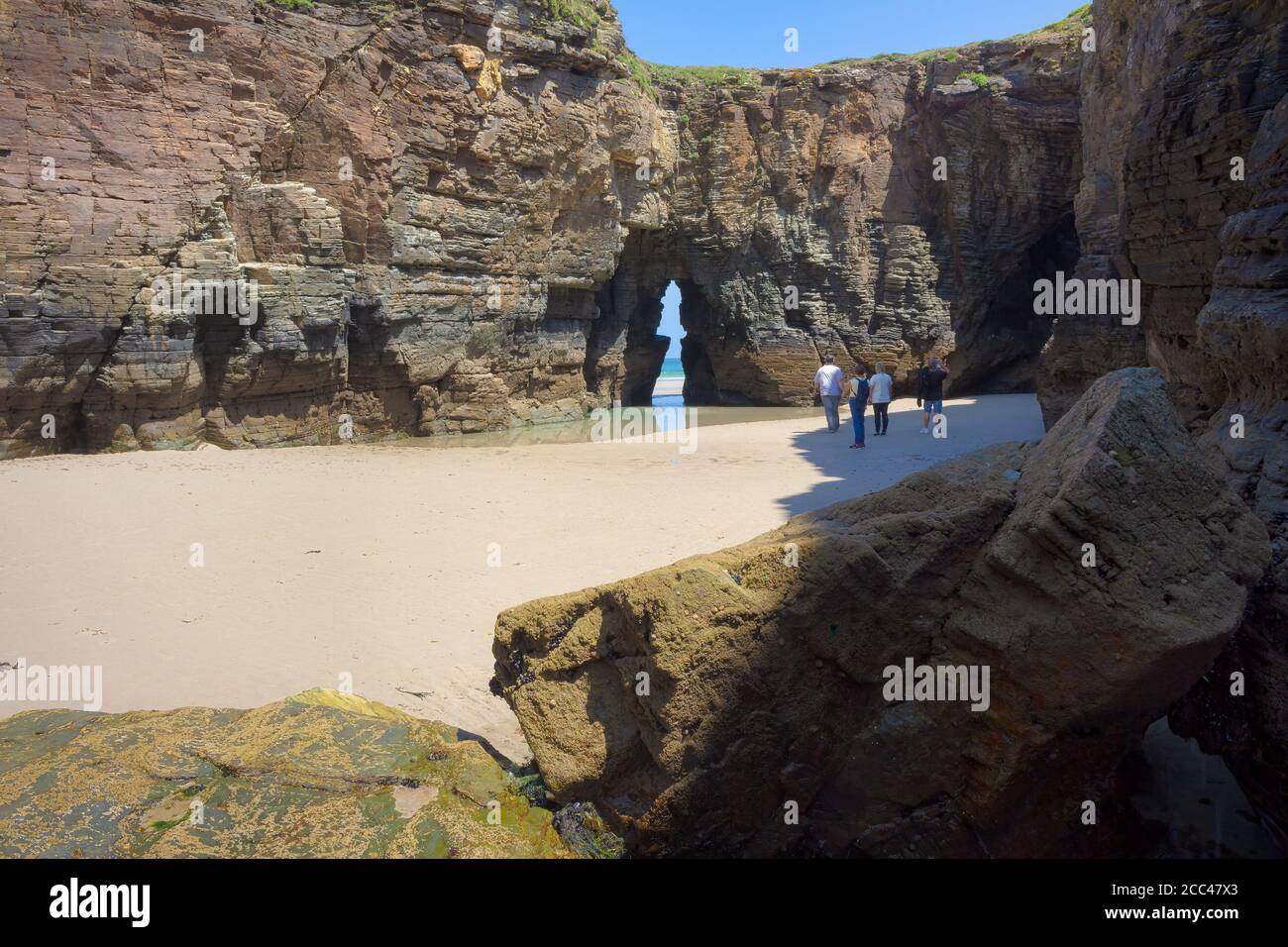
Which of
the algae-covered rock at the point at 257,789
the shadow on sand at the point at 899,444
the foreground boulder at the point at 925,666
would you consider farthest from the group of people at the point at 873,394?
the algae-covered rock at the point at 257,789

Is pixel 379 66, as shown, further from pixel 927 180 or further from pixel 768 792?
pixel 768 792

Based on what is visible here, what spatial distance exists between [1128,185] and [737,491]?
5904 mm

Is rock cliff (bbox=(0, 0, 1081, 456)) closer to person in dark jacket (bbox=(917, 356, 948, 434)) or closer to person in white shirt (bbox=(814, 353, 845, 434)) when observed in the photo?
person in white shirt (bbox=(814, 353, 845, 434))

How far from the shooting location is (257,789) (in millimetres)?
3898

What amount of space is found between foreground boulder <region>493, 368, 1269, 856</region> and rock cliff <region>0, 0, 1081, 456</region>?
48.9 feet

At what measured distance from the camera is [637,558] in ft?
29.2

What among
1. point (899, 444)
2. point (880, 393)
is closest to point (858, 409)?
point (899, 444)

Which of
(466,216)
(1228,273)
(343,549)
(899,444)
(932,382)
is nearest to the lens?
(1228,273)

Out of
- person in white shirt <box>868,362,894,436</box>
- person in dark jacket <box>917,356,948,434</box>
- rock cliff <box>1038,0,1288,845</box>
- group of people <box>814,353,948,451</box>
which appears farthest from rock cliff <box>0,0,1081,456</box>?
rock cliff <box>1038,0,1288,845</box>

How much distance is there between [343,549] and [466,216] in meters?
13.7

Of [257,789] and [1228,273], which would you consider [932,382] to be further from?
[257,789]

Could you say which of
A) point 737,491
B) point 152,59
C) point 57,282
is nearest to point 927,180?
point 737,491

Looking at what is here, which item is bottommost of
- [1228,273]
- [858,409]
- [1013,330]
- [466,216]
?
[858,409]
